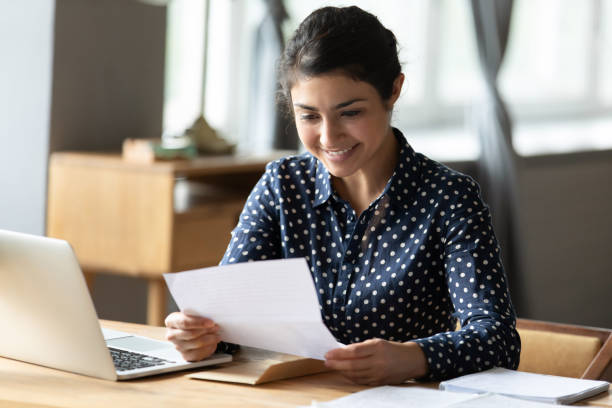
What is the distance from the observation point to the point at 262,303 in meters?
1.52

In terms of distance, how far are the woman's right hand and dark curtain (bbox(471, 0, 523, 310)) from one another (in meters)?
3.29

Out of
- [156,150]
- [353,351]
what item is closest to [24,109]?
[156,150]

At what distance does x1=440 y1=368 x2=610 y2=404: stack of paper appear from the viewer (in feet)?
4.78

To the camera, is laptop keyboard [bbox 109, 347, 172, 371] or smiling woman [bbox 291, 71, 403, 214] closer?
laptop keyboard [bbox 109, 347, 172, 371]

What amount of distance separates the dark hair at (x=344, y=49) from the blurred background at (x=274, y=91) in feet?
4.99

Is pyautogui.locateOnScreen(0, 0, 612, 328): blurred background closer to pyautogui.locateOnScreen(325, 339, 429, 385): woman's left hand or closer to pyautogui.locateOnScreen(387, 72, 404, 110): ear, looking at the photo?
pyautogui.locateOnScreen(387, 72, 404, 110): ear

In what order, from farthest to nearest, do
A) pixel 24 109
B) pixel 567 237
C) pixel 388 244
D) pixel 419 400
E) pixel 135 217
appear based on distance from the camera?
pixel 567 237, pixel 24 109, pixel 135 217, pixel 388 244, pixel 419 400

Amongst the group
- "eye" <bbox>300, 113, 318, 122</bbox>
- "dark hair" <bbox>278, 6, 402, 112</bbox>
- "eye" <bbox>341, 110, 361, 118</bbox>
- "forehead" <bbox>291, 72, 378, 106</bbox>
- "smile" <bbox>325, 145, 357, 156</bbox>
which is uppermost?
"dark hair" <bbox>278, 6, 402, 112</bbox>

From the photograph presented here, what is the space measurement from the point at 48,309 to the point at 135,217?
72.3 inches

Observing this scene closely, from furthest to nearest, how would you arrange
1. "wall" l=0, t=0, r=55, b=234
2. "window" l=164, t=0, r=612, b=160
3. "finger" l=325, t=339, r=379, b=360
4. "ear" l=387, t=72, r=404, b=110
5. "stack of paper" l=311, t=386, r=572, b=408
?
"window" l=164, t=0, r=612, b=160, "wall" l=0, t=0, r=55, b=234, "ear" l=387, t=72, r=404, b=110, "finger" l=325, t=339, r=379, b=360, "stack of paper" l=311, t=386, r=572, b=408

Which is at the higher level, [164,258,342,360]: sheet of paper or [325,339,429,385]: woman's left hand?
[164,258,342,360]: sheet of paper

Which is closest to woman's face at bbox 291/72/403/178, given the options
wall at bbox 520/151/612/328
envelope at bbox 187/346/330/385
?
envelope at bbox 187/346/330/385

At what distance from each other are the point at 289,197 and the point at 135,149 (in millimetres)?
1608

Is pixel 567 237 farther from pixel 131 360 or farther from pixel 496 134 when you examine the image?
pixel 131 360
